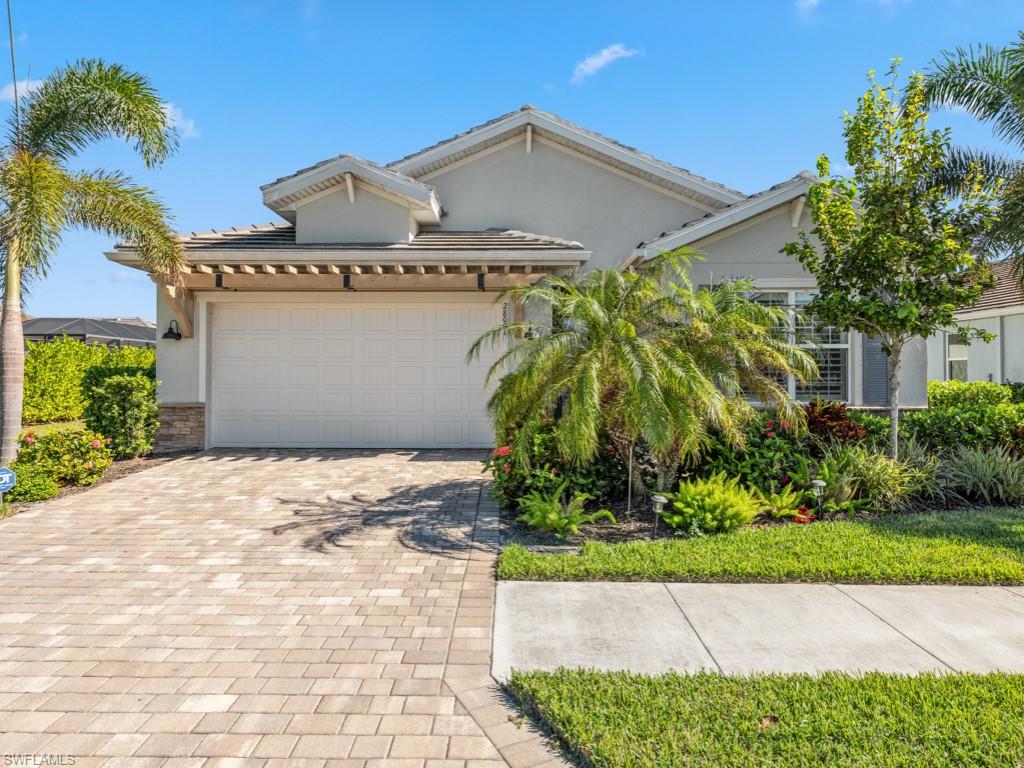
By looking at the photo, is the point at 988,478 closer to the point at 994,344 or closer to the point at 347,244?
the point at 347,244

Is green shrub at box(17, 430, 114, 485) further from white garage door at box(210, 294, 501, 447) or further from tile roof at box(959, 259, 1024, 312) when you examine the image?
tile roof at box(959, 259, 1024, 312)

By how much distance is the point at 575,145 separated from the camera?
14.2 meters

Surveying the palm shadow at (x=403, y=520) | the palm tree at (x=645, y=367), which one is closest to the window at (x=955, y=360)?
the palm tree at (x=645, y=367)

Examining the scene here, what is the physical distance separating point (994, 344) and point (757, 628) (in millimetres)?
19955

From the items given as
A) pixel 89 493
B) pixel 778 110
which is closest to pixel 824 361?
pixel 778 110

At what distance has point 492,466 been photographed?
8102 mm

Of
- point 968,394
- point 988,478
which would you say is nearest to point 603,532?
point 988,478

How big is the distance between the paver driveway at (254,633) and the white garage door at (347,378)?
13.1ft

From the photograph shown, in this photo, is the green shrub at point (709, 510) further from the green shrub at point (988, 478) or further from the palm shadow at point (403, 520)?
the green shrub at point (988, 478)

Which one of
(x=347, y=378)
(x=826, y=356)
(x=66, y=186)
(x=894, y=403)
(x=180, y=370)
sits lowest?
(x=894, y=403)

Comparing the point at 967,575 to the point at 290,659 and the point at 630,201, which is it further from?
the point at 630,201

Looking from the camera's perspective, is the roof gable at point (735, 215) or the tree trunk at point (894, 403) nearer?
the tree trunk at point (894, 403)

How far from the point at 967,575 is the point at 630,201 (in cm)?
1089

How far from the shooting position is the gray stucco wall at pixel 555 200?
14297 mm
